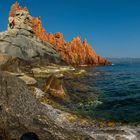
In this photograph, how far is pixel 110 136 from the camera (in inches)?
691

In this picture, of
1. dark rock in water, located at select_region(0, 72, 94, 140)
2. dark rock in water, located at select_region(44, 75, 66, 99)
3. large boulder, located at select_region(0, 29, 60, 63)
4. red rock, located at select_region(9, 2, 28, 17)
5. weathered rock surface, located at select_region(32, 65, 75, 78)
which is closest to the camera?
Answer: dark rock in water, located at select_region(0, 72, 94, 140)

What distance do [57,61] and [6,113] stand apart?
92069mm

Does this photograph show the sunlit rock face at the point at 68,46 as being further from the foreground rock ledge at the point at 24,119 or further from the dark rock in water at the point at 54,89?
the foreground rock ledge at the point at 24,119

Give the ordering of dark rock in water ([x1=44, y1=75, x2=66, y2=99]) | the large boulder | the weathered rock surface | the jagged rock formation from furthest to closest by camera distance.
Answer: the jagged rock formation → the large boulder → the weathered rock surface → dark rock in water ([x1=44, y1=75, x2=66, y2=99])

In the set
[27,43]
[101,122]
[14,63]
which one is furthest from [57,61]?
[101,122]

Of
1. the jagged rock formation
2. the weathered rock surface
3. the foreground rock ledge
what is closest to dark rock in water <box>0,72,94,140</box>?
the foreground rock ledge

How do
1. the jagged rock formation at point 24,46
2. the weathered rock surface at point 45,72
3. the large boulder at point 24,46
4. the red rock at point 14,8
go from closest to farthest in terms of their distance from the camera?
the weathered rock surface at point 45,72
the large boulder at point 24,46
the jagged rock formation at point 24,46
the red rock at point 14,8

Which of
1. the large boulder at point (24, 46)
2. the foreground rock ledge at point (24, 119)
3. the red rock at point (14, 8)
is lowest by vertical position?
the foreground rock ledge at point (24, 119)

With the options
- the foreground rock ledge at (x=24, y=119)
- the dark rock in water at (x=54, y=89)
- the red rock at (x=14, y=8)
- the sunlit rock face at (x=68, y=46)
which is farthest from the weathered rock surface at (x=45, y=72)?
the red rock at (x=14, y=8)

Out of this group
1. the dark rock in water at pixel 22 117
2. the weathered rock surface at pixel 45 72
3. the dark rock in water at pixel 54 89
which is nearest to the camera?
the dark rock in water at pixel 22 117

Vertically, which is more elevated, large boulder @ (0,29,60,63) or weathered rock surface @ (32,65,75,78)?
large boulder @ (0,29,60,63)

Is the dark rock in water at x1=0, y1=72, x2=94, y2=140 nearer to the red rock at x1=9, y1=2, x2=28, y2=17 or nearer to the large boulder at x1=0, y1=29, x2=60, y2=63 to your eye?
the large boulder at x1=0, y1=29, x2=60, y2=63

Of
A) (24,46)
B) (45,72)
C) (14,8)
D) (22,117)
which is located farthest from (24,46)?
(22,117)

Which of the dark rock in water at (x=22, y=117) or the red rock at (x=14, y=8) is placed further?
the red rock at (x=14, y=8)
